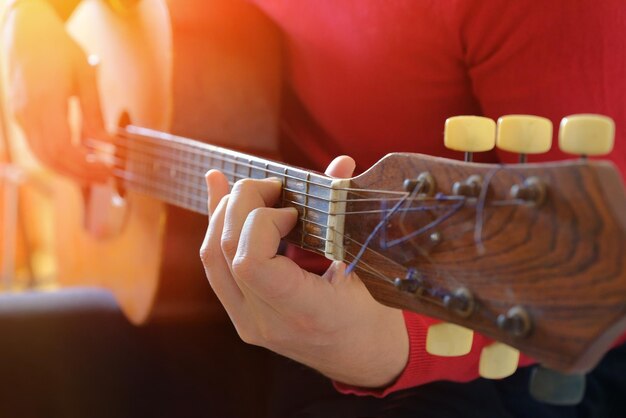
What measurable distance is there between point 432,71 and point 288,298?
0.29m

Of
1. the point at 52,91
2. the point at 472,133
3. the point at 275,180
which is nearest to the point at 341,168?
the point at 275,180

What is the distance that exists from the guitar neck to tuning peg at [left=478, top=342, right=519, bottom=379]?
15 centimetres

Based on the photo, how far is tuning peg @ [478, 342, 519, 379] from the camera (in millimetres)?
469

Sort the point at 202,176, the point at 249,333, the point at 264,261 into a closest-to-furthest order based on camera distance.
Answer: the point at 264,261, the point at 249,333, the point at 202,176

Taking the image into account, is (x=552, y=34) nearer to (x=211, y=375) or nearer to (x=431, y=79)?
(x=431, y=79)

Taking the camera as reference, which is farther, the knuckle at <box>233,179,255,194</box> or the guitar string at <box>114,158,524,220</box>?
the knuckle at <box>233,179,255,194</box>

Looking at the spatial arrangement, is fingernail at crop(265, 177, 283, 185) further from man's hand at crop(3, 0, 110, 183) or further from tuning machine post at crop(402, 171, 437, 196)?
man's hand at crop(3, 0, 110, 183)

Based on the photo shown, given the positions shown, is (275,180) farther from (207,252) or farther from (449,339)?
(449,339)

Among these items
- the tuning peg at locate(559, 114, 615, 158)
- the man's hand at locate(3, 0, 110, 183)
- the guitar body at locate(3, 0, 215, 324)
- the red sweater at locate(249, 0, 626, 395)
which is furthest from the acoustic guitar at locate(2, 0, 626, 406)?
the man's hand at locate(3, 0, 110, 183)

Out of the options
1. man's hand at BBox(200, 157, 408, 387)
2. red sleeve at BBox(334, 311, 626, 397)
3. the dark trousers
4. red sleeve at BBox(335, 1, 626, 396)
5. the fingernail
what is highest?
red sleeve at BBox(335, 1, 626, 396)

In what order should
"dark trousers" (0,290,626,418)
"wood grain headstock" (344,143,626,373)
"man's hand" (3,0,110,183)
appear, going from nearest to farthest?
"wood grain headstock" (344,143,626,373)
"dark trousers" (0,290,626,418)
"man's hand" (3,0,110,183)

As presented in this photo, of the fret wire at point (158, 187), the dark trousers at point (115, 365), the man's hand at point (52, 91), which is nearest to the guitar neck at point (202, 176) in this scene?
the fret wire at point (158, 187)

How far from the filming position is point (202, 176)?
79 centimetres

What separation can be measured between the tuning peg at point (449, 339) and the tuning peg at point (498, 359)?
21 mm
